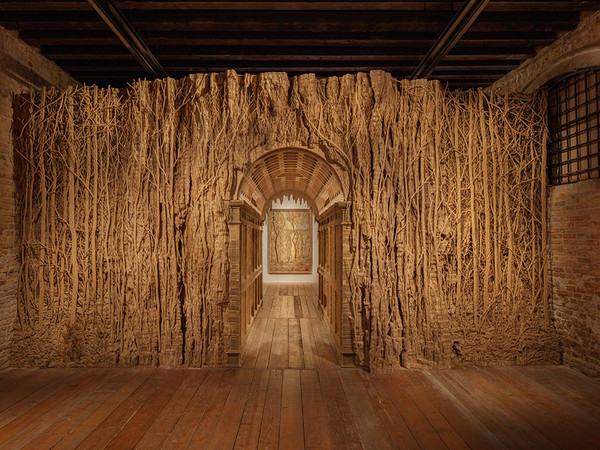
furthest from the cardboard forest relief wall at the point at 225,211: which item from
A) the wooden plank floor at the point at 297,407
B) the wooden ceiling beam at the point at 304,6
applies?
the wooden ceiling beam at the point at 304,6

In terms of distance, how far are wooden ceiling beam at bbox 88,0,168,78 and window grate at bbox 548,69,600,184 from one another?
4.98 m

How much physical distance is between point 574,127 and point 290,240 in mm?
7791

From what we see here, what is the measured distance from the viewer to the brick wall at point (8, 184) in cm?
390

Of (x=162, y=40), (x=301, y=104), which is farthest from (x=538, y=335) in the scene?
(x=162, y=40)

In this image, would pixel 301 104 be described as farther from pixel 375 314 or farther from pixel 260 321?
pixel 260 321

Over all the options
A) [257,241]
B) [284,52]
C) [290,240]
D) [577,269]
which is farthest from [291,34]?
[290,240]

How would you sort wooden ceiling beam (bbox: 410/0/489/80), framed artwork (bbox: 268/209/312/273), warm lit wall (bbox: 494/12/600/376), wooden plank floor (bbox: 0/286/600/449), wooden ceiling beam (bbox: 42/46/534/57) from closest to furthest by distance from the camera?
1. wooden plank floor (bbox: 0/286/600/449)
2. wooden ceiling beam (bbox: 410/0/489/80)
3. warm lit wall (bbox: 494/12/600/376)
4. wooden ceiling beam (bbox: 42/46/534/57)
5. framed artwork (bbox: 268/209/312/273)

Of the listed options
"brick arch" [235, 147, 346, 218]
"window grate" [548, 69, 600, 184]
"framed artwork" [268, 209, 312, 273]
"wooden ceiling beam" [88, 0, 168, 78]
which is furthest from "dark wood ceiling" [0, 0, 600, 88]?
"framed artwork" [268, 209, 312, 273]

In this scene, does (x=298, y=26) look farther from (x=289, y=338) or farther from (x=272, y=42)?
(x=289, y=338)

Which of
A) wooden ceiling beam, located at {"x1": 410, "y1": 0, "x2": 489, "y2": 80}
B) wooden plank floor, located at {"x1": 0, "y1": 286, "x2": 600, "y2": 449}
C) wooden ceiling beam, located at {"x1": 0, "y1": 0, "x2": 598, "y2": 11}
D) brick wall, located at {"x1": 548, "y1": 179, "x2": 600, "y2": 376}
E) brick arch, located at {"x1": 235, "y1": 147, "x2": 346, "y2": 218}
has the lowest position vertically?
wooden plank floor, located at {"x1": 0, "y1": 286, "x2": 600, "y2": 449}

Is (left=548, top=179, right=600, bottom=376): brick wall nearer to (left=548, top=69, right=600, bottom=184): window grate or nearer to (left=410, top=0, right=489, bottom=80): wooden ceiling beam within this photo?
(left=548, top=69, right=600, bottom=184): window grate

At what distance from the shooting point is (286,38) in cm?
406

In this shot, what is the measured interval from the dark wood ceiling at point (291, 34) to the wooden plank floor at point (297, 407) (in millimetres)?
3888

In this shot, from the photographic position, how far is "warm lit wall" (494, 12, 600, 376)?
3.65 m
